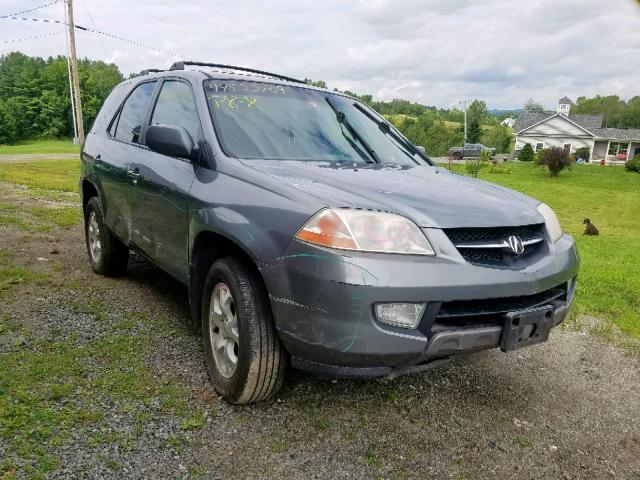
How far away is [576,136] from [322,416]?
231ft

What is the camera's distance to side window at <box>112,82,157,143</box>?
4.38 m

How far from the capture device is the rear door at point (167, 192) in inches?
134

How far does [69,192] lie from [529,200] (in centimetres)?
1208

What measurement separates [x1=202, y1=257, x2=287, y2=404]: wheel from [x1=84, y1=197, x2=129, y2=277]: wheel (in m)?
2.27

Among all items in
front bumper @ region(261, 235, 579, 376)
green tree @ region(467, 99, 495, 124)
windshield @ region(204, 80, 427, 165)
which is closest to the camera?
front bumper @ region(261, 235, 579, 376)

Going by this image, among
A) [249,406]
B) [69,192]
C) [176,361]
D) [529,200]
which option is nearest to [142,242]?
[176,361]

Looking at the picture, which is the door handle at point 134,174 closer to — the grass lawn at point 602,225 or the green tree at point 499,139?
the grass lawn at point 602,225

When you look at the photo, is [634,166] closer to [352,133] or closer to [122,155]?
[352,133]

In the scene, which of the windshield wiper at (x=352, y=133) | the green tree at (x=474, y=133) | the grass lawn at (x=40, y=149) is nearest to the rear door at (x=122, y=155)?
the windshield wiper at (x=352, y=133)

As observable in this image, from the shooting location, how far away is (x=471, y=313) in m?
2.50

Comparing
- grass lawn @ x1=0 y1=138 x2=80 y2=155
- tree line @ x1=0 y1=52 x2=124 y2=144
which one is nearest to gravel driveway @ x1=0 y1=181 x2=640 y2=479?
grass lawn @ x1=0 y1=138 x2=80 y2=155

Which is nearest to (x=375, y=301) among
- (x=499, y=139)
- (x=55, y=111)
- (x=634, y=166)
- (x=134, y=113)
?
(x=134, y=113)

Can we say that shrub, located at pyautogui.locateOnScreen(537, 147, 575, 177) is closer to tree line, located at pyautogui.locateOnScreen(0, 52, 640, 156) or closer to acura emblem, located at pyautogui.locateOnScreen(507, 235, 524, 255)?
tree line, located at pyautogui.locateOnScreen(0, 52, 640, 156)

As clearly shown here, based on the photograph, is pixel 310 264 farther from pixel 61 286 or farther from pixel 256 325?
pixel 61 286
